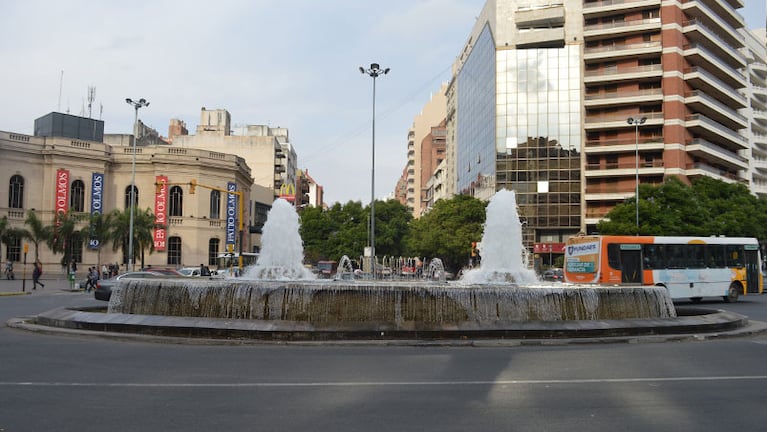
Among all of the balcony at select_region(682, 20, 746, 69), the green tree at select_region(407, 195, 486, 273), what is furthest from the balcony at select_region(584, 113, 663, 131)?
the green tree at select_region(407, 195, 486, 273)

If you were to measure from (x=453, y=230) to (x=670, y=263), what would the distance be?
3197 cm

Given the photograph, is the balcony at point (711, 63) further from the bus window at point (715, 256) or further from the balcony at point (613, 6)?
the bus window at point (715, 256)

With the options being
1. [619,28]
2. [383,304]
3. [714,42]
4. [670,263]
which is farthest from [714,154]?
[383,304]

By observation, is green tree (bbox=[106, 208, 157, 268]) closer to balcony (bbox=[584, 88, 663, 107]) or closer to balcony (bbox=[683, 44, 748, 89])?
balcony (bbox=[584, 88, 663, 107])

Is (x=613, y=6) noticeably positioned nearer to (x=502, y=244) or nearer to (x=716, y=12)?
(x=716, y=12)

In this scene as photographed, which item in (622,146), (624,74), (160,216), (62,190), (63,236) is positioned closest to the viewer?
(63,236)

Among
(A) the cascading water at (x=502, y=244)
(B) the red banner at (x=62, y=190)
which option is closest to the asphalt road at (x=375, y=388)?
(A) the cascading water at (x=502, y=244)

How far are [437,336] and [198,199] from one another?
51.5 metres

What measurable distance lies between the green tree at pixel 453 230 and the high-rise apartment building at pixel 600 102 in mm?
8298

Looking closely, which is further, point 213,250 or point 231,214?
point 231,214

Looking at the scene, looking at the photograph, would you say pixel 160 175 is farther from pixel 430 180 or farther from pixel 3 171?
pixel 430 180

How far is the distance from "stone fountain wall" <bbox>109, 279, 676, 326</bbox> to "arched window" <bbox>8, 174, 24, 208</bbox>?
150ft

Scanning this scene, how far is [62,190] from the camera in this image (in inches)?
2124

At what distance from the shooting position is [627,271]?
2555cm
